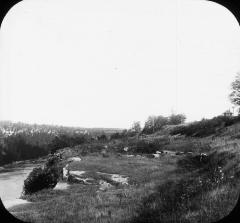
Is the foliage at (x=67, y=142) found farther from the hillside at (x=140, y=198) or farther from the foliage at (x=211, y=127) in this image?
the hillside at (x=140, y=198)

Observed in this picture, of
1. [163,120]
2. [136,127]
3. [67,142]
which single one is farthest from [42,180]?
[163,120]

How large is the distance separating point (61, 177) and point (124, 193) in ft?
17.5

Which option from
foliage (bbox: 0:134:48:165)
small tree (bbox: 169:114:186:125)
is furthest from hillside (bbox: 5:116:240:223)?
small tree (bbox: 169:114:186:125)

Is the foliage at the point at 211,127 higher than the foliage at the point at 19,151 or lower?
higher

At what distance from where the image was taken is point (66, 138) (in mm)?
51375

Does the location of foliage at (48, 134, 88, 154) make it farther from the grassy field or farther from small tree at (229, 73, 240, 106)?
the grassy field

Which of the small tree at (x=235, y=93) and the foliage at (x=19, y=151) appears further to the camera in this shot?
the foliage at (x=19, y=151)

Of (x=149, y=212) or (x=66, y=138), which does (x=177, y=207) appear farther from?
(x=66, y=138)

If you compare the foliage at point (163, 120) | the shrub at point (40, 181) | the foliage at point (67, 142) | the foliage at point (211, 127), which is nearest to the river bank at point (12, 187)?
the shrub at point (40, 181)

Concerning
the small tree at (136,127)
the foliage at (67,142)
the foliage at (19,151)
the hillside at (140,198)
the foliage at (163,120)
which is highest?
the foliage at (163,120)

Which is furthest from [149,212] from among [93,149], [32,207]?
[93,149]

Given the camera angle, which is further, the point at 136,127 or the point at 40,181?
the point at 136,127

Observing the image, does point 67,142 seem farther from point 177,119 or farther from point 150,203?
point 150,203

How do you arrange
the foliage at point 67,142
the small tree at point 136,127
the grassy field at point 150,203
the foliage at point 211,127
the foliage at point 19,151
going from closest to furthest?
the grassy field at point 150,203
the foliage at point 211,127
the foliage at point 67,142
the small tree at point 136,127
the foliage at point 19,151
